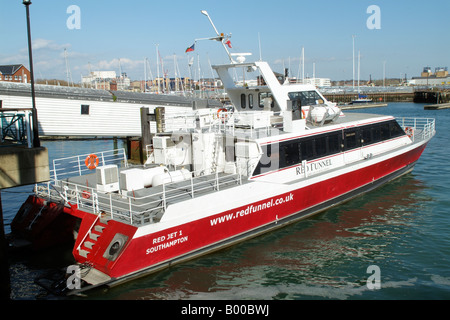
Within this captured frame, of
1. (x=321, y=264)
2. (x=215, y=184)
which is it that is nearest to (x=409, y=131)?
(x=321, y=264)

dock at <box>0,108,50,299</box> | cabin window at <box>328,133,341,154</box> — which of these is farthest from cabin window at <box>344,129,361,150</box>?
dock at <box>0,108,50,299</box>

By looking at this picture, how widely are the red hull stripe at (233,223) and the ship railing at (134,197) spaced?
661 mm

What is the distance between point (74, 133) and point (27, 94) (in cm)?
403

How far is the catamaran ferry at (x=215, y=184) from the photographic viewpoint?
9.26 meters

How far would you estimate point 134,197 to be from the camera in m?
10.6

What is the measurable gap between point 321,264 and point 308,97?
7725mm

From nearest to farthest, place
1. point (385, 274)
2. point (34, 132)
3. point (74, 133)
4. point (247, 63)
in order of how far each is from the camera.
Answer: point (34, 132)
point (385, 274)
point (247, 63)
point (74, 133)

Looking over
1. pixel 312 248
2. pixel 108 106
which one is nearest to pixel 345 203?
pixel 312 248

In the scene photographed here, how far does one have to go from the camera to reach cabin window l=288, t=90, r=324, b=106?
49.6 feet

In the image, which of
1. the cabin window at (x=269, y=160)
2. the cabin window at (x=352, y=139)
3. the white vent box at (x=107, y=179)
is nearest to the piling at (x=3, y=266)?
the white vent box at (x=107, y=179)

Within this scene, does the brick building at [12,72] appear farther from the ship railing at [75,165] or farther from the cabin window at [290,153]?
the cabin window at [290,153]

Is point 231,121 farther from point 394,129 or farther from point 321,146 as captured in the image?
point 394,129
